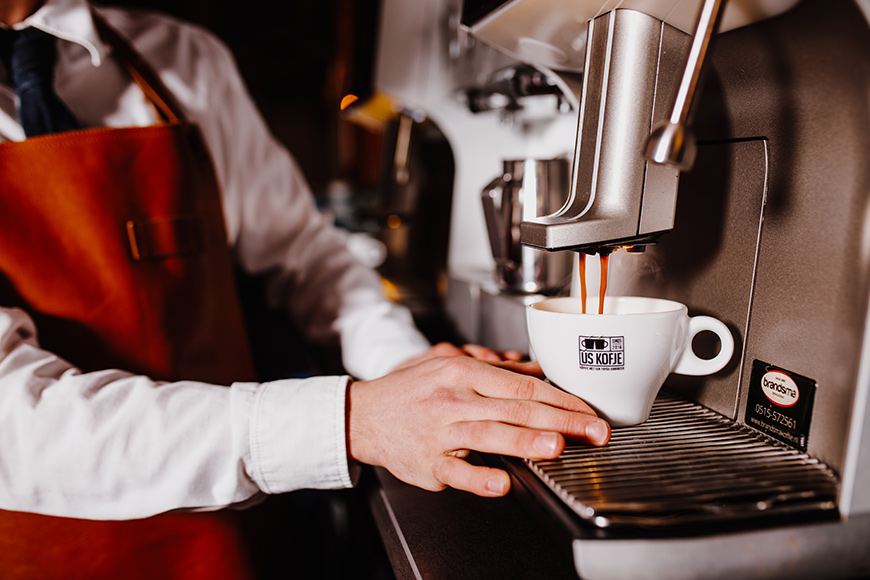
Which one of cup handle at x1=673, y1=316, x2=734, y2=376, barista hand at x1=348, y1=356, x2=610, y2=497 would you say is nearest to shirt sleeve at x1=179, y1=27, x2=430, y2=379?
barista hand at x1=348, y1=356, x2=610, y2=497

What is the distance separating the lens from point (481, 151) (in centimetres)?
99

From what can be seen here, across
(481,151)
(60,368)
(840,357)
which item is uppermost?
(481,151)

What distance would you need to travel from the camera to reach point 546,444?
14.1 inches

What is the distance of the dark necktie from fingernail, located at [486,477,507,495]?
624mm

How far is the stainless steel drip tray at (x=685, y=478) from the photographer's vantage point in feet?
0.99

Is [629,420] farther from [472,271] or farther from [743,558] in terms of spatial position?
[472,271]

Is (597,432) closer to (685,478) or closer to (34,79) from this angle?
(685,478)

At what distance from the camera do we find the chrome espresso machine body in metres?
0.30

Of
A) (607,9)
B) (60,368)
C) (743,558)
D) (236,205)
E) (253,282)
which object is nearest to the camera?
(743,558)

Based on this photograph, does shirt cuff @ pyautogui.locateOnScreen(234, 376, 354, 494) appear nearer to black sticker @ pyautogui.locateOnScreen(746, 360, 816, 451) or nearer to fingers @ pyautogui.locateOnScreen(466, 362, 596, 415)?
fingers @ pyautogui.locateOnScreen(466, 362, 596, 415)

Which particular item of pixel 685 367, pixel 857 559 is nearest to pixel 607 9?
pixel 685 367

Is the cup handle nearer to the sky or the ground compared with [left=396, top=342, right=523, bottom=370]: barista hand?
nearer to the sky

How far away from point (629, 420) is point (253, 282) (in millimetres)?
823

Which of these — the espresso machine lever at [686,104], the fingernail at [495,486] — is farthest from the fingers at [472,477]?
the espresso machine lever at [686,104]
